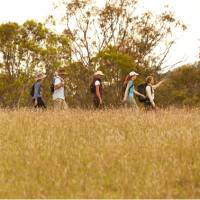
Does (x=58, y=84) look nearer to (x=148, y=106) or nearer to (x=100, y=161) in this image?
(x=148, y=106)

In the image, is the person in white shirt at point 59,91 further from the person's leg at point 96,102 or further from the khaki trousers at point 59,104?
the person's leg at point 96,102

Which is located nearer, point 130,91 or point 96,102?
point 130,91

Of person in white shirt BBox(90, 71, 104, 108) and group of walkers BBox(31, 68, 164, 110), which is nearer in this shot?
group of walkers BBox(31, 68, 164, 110)

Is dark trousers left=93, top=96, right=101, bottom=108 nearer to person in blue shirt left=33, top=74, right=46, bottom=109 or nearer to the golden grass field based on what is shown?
person in blue shirt left=33, top=74, right=46, bottom=109

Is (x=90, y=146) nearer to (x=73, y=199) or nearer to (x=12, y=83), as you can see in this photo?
(x=73, y=199)

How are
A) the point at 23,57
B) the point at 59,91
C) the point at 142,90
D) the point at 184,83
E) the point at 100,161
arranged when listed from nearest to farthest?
1. the point at 100,161
2. the point at 59,91
3. the point at 142,90
4. the point at 23,57
5. the point at 184,83

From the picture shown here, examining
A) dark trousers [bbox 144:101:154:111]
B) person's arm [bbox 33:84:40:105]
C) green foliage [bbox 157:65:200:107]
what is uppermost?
green foliage [bbox 157:65:200:107]

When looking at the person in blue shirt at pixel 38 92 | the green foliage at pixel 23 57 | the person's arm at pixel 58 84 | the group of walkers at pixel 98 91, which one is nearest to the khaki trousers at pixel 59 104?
the group of walkers at pixel 98 91

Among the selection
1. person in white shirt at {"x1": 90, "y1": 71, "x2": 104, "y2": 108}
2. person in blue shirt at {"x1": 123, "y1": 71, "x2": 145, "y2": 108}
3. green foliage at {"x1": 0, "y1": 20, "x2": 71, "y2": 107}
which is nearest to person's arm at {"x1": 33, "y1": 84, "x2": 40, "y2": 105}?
person in white shirt at {"x1": 90, "y1": 71, "x2": 104, "y2": 108}

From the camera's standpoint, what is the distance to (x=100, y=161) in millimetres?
7652

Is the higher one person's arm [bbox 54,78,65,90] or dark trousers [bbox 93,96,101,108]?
person's arm [bbox 54,78,65,90]

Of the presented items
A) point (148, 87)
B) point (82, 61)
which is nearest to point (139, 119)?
point (148, 87)

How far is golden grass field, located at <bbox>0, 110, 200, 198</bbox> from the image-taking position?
21.9 feet

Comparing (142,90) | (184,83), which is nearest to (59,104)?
(142,90)
